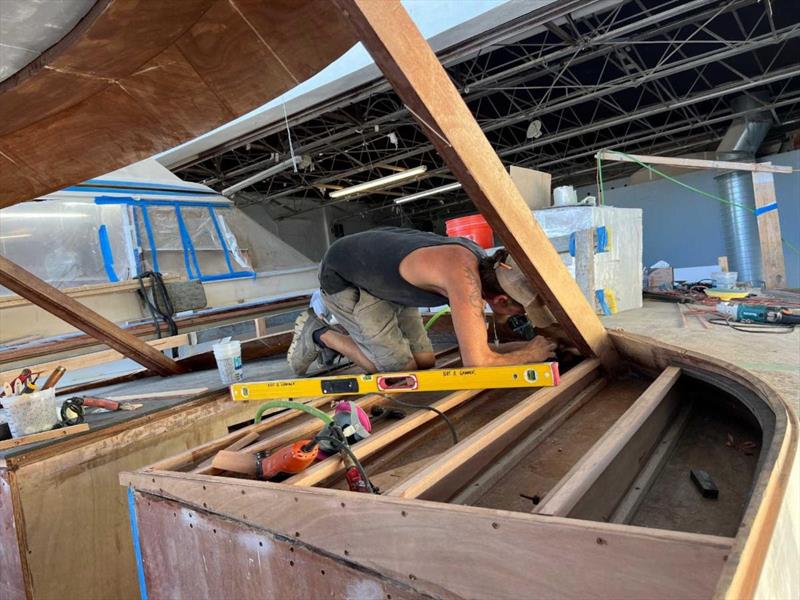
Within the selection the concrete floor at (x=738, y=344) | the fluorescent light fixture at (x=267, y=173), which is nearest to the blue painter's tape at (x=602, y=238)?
the concrete floor at (x=738, y=344)

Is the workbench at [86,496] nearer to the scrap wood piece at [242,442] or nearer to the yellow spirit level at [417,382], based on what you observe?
the yellow spirit level at [417,382]

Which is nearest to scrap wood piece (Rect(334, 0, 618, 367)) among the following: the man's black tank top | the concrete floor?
the man's black tank top

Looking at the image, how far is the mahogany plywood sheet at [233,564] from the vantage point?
100cm

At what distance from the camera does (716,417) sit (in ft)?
5.40

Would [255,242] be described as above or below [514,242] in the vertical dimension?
above

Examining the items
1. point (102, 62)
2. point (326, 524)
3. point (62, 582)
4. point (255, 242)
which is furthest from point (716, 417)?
point (255, 242)

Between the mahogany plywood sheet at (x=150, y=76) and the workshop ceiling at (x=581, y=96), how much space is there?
386cm

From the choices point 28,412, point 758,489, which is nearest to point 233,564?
point 758,489

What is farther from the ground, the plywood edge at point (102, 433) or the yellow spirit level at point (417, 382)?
the yellow spirit level at point (417, 382)

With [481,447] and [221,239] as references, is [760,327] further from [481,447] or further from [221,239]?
[221,239]

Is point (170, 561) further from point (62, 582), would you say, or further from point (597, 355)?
point (597, 355)

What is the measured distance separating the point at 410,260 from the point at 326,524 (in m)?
1.24

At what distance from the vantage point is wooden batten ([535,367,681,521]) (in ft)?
3.07

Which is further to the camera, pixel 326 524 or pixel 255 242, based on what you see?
pixel 255 242
